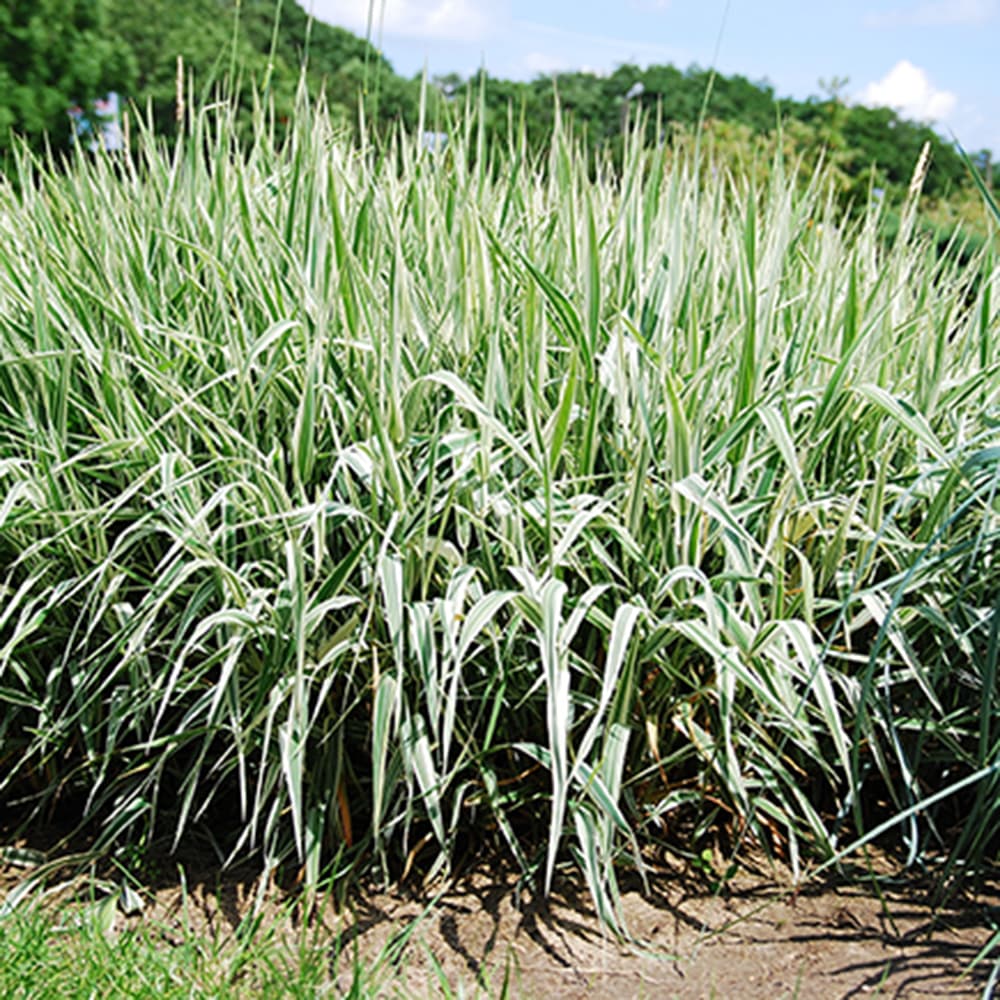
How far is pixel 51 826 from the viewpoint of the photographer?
2.08 meters

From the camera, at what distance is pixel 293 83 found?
977 centimetres

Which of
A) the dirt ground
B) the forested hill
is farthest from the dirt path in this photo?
the forested hill

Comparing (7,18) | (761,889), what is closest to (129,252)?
(761,889)

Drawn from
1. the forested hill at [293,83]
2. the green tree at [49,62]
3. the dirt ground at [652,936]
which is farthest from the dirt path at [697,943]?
the green tree at [49,62]

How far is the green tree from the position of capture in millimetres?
7109

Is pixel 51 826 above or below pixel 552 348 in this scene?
below

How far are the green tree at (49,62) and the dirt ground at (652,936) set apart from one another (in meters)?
6.61

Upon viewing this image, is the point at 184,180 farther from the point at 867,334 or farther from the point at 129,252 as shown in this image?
the point at 867,334

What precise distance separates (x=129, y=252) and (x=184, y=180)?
0.27 metres

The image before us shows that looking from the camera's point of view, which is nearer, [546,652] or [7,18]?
[546,652]

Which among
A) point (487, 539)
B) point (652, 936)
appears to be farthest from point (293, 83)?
point (652, 936)

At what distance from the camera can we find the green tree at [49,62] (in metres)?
7.11

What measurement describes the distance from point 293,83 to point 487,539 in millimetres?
8951

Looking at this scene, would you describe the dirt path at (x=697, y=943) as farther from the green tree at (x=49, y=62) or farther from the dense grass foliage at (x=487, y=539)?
the green tree at (x=49, y=62)
